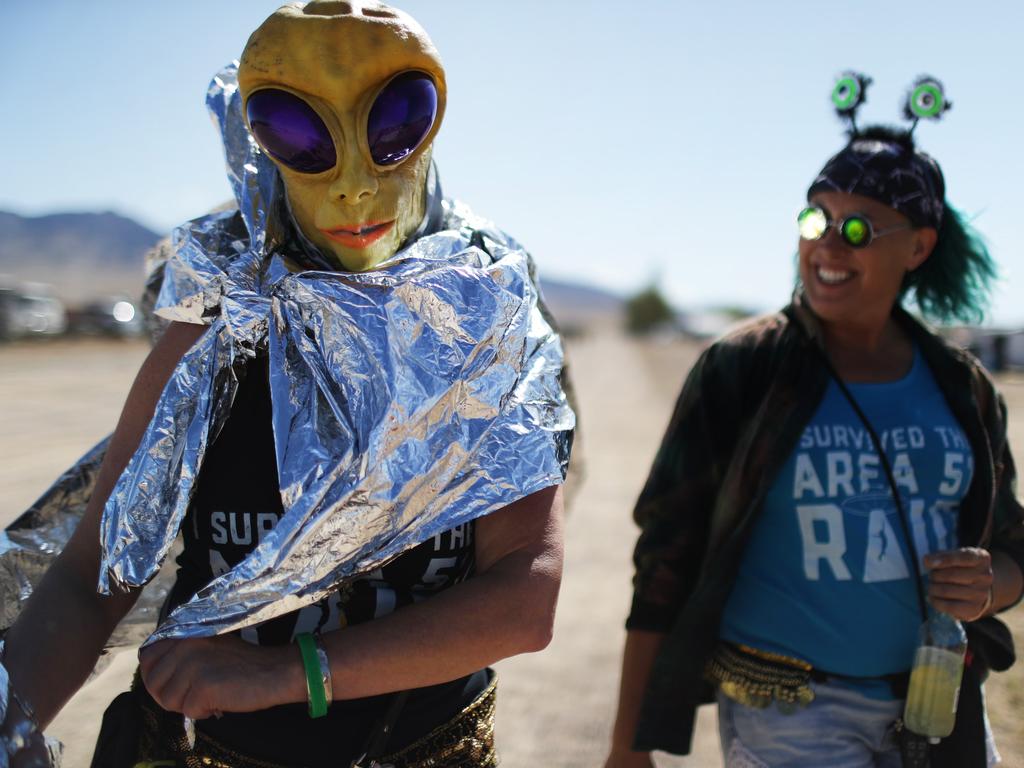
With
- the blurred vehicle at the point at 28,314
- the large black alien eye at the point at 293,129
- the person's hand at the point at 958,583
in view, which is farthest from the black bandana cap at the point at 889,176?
the blurred vehicle at the point at 28,314

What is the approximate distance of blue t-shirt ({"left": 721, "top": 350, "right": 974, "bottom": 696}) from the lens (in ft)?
6.57

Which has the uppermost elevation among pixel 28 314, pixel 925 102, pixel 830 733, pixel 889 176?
pixel 925 102

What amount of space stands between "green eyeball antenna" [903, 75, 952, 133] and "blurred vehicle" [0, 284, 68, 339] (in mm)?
22736

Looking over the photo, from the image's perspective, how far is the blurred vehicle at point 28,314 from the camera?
73.0 feet

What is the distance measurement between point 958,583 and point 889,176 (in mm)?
922

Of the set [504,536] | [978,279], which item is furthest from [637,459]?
[504,536]

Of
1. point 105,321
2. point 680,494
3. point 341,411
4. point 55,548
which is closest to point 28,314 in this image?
point 105,321

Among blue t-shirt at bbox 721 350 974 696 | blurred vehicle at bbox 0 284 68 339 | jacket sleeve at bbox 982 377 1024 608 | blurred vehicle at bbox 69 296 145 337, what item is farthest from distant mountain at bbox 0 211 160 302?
jacket sleeve at bbox 982 377 1024 608

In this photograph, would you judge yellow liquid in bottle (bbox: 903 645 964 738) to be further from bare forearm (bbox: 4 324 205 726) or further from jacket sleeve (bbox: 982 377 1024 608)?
bare forearm (bbox: 4 324 205 726)

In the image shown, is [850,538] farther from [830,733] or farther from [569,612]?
[569,612]

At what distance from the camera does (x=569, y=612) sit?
15.8ft

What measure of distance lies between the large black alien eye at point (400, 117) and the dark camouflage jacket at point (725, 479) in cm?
103

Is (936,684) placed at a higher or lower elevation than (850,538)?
lower

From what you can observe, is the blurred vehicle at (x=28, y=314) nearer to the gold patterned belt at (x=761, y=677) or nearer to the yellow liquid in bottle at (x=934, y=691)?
the gold patterned belt at (x=761, y=677)
